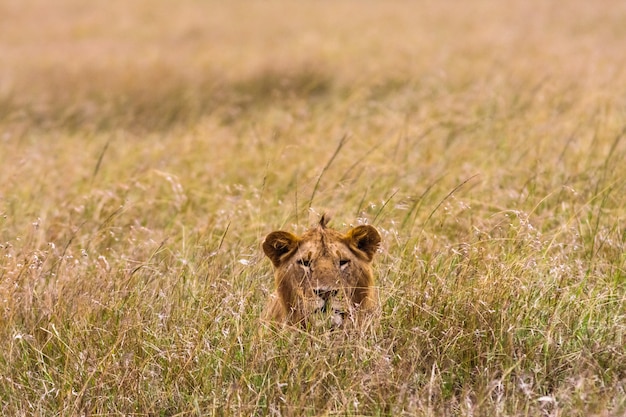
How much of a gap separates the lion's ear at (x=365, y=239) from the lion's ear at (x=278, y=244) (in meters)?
0.23

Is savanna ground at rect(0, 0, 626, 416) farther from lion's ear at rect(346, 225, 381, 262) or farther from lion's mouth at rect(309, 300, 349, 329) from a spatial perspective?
lion's ear at rect(346, 225, 381, 262)

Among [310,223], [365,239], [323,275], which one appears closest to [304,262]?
[323,275]

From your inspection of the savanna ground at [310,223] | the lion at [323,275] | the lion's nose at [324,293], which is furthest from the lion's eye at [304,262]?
the savanna ground at [310,223]

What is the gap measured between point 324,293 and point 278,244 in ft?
1.21

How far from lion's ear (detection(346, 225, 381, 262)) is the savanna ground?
1.04 feet

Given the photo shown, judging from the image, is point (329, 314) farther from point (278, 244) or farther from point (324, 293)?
point (278, 244)

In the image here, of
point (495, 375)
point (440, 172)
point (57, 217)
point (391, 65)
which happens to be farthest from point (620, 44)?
point (495, 375)

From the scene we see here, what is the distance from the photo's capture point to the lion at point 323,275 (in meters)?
3.66

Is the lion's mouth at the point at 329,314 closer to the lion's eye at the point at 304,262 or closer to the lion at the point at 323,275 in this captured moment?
the lion at the point at 323,275

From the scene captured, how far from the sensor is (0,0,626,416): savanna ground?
381cm

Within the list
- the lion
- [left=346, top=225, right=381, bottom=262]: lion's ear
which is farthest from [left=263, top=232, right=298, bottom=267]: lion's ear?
[left=346, top=225, right=381, bottom=262]: lion's ear

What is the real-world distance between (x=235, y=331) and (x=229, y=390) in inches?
18.1

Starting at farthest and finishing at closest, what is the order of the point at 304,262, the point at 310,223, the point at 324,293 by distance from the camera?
the point at 310,223 < the point at 304,262 < the point at 324,293

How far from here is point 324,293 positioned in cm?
364
